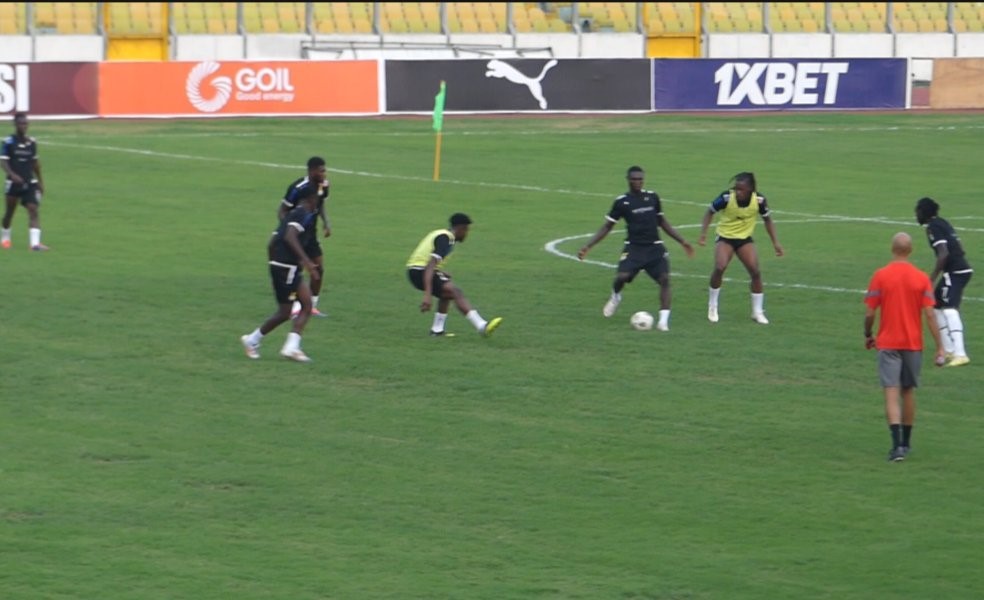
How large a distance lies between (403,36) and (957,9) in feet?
82.1

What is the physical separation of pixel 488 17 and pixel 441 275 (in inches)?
1981

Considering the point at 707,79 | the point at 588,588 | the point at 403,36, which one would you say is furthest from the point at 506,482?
the point at 403,36

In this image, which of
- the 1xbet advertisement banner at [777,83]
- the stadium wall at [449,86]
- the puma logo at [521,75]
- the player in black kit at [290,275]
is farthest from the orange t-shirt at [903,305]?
the 1xbet advertisement banner at [777,83]

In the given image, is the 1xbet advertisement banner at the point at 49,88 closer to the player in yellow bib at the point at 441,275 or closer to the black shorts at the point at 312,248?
the black shorts at the point at 312,248

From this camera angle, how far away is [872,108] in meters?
54.4

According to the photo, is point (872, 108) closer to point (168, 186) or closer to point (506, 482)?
point (168, 186)

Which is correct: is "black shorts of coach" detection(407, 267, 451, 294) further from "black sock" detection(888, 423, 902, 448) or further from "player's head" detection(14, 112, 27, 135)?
"player's head" detection(14, 112, 27, 135)

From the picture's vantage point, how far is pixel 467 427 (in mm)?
15828

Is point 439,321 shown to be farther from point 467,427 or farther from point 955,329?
point 955,329

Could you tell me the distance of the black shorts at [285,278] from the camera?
60.0 ft

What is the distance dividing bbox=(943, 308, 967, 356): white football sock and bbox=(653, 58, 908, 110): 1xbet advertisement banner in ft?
114

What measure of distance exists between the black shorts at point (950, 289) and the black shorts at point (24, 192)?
1453cm

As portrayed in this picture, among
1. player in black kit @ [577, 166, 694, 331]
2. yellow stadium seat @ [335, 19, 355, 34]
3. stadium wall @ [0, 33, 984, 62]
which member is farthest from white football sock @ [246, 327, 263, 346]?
yellow stadium seat @ [335, 19, 355, 34]

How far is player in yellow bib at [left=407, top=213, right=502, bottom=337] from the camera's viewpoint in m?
19.2
